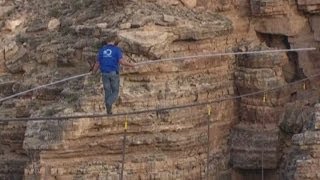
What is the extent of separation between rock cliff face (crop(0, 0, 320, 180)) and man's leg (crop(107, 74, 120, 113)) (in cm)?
92

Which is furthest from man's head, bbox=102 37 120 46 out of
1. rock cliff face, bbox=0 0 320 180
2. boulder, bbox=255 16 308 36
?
boulder, bbox=255 16 308 36

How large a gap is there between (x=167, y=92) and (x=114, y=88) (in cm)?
188

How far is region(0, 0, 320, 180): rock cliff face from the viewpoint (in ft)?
48.4

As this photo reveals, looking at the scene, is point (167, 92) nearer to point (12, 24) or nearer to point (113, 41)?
point (113, 41)

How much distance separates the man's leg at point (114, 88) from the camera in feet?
44.1

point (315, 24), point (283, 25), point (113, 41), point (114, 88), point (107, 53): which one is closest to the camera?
point (107, 53)

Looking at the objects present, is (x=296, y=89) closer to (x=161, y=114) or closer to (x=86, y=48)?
(x=161, y=114)

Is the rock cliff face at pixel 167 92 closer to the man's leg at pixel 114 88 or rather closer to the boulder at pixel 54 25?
the boulder at pixel 54 25

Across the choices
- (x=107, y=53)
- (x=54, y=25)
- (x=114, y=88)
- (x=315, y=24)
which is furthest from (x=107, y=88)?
(x=315, y=24)

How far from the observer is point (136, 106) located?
15.0m

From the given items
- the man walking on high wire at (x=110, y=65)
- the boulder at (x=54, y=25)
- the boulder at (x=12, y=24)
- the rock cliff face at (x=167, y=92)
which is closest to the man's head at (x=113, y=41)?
the rock cliff face at (x=167, y=92)

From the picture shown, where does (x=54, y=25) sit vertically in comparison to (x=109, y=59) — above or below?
below

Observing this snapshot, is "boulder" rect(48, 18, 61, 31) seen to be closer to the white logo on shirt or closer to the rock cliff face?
the rock cliff face

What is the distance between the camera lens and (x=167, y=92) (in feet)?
50.1
